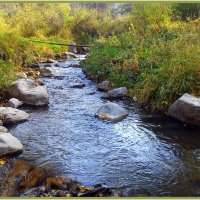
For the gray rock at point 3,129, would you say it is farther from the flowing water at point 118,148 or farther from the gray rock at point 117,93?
the gray rock at point 117,93

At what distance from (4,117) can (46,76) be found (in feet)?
19.7

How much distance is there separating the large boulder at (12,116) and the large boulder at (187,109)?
339 centimetres

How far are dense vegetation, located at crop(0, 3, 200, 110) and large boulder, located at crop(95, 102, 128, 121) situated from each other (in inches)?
35.1

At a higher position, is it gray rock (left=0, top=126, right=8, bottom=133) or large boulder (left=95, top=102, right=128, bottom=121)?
gray rock (left=0, top=126, right=8, bottom=133)

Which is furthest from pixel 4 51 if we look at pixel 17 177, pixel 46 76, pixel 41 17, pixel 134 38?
pixel 41 17

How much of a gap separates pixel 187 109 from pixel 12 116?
382 centimetres

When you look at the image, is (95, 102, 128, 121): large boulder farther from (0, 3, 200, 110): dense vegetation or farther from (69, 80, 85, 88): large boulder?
(69, 80, 85, 88): large boulder

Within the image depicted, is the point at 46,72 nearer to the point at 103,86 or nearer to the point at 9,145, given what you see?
the point at 103,86

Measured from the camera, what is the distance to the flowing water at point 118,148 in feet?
17.3

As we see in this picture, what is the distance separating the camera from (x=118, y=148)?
6543mm

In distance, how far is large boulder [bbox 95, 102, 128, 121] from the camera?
27.2 feet

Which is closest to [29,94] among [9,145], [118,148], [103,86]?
[103,86]

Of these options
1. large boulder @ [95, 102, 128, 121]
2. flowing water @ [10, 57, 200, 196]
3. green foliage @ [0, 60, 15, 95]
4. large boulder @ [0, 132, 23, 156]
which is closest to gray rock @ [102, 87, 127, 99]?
flowing water @ [10, 57, 200, 196]

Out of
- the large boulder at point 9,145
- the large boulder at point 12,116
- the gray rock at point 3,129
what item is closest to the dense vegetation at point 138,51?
the large boulder at point 12,116
